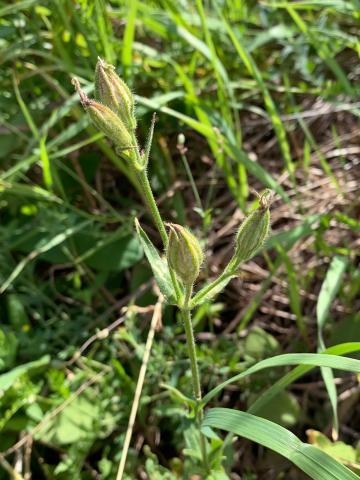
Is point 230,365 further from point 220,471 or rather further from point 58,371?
point 58,371

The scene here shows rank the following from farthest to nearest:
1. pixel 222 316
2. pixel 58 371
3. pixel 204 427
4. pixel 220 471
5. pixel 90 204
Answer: pixel 90 204, pixel 222 316, pixel 58 371, pixel 220 471, pixel 204 427

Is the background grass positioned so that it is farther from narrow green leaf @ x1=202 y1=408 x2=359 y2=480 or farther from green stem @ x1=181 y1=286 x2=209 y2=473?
narrow green leaf @ x1=202 y1=408 x2=359 y2=480

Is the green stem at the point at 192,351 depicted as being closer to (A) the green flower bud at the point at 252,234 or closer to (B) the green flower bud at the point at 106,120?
(A) the green flower bud at the point at 252,234

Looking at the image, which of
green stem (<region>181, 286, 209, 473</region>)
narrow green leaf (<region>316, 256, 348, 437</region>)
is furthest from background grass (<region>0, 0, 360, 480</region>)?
green stem (<region>181, 286, 209, 473</region>)

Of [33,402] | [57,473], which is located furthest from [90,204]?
[57,473]

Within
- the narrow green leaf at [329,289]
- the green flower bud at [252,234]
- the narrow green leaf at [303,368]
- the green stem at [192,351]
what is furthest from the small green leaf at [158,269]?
the narrow green leaf at [329,289]

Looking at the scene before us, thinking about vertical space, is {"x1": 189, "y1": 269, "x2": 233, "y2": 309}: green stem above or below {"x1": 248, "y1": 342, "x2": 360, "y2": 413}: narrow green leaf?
above
